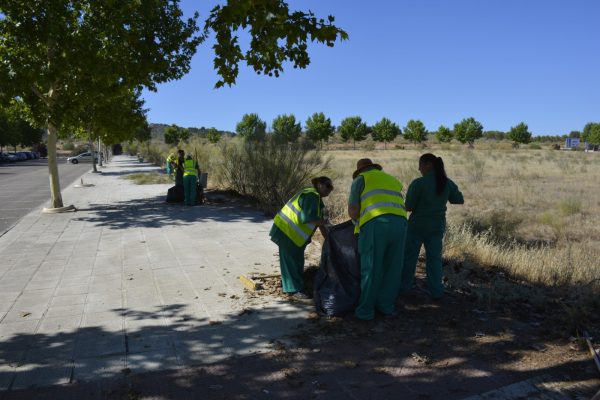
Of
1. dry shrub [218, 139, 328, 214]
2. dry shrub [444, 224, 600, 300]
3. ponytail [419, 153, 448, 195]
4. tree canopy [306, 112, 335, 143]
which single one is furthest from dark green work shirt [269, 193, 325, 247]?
tree canopy [306, 112, 335, 143]

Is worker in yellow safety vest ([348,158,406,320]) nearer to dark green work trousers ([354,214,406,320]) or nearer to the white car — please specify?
dark green work trousers ([354,214,406,320])

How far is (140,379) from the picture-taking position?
3.46m

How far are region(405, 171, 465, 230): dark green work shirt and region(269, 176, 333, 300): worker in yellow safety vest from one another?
895 mm

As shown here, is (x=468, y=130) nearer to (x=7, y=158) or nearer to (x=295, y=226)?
(x=7, y=158)

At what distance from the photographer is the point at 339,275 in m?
4.62

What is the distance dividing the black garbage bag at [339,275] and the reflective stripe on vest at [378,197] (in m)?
0.38

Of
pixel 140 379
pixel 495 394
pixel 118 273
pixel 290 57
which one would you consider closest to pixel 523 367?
pixel 495 394

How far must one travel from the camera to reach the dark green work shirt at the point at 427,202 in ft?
15.7

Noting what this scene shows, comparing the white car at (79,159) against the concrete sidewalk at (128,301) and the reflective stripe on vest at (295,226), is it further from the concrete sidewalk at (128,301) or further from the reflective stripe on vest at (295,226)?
the reflective stripe on vest at (295,226)

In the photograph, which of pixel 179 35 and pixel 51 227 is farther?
pixel 179 35

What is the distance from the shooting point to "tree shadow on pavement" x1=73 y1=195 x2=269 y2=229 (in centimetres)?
1069

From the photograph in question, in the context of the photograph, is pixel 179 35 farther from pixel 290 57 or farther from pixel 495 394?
pixel 495 394

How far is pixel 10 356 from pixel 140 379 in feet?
4.32

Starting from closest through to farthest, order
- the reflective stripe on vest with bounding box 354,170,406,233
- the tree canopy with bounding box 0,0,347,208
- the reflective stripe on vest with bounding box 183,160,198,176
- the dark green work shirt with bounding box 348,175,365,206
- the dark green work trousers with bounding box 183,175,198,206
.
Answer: the reflective stripe on vest with bounding box 354,170,406,233 → the dark green work shirt with bounding box 348,175,365,206 → the tree canopy with bounding box 0,0,347,208 → the reflective stripe on vest with bounding box 183,160,198,176 → the dark green work trousers with bounding box 183,175,198,206
